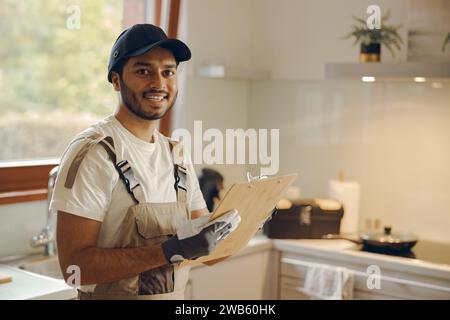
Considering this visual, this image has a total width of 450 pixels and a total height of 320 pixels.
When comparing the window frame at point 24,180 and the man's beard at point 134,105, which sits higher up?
the man's beard at point 134,105

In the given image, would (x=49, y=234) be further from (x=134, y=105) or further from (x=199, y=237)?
(x=199, y=237)

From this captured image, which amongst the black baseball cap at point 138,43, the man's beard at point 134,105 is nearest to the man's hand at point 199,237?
the man's beard at point 134,105

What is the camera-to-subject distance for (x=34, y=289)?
222 centimetres

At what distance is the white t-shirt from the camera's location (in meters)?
1.64

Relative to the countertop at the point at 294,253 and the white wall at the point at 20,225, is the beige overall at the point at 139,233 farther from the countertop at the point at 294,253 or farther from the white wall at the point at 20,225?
the white wall at the point at 20,225

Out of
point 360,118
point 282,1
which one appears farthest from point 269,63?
point 360,118

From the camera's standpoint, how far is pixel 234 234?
178cm

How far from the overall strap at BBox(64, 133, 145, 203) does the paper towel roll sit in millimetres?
1686

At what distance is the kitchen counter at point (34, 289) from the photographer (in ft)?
7.06

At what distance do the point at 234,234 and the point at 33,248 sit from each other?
4.06ft

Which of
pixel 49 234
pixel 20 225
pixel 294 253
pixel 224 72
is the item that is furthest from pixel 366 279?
pixel 20 225

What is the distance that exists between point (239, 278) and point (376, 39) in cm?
115

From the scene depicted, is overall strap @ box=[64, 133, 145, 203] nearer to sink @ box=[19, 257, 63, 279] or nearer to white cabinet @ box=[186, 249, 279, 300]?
sink @ box=[19, 257, 63, 279]

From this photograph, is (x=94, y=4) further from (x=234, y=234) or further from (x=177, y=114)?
(x=234, y=234)
